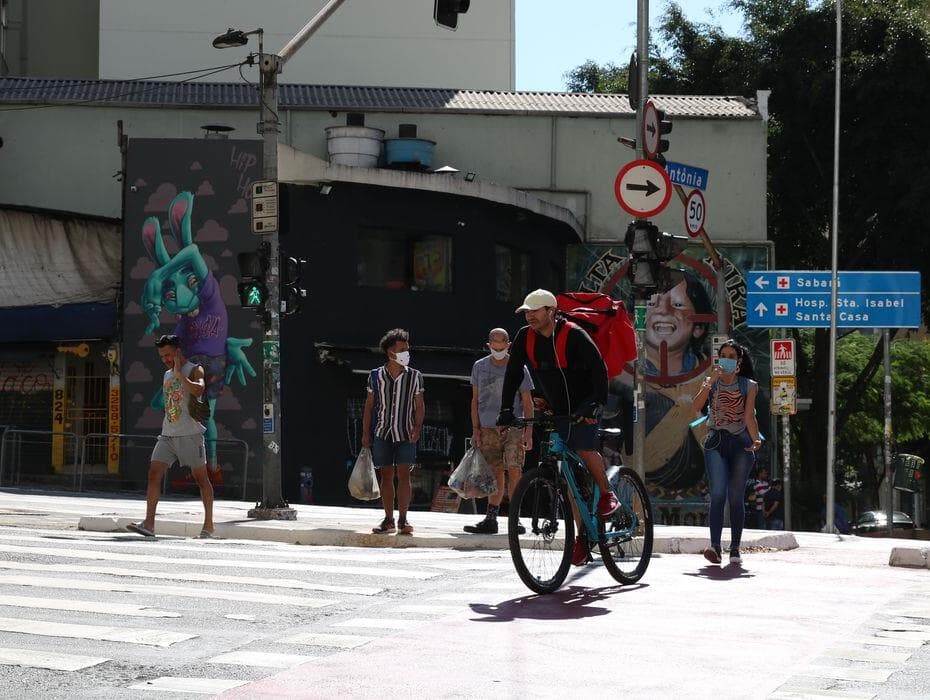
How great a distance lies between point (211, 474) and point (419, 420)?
1170 centimetres

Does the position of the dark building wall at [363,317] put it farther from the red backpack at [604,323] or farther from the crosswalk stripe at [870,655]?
the crosswalk stripe at [870,655]

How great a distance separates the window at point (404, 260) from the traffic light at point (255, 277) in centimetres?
990

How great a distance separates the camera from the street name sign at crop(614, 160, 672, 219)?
1421 cm

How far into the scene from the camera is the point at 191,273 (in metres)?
25.9

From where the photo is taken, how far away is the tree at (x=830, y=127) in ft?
124

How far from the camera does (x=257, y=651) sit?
7.42 m

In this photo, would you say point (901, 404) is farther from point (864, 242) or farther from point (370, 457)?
point (370, 457)

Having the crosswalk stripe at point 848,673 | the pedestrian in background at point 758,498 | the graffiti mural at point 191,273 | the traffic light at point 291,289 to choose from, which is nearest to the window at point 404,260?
the graffiti mural at point 191,273

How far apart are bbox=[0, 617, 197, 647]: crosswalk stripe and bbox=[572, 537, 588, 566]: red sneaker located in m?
2.98

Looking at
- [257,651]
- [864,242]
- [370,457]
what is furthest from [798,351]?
→ [257,651]

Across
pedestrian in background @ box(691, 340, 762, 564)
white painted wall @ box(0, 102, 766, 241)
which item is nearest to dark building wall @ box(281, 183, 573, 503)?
white painted wall @ box(0, 102, 766, 241)

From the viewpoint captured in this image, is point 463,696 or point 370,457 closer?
point 463,696

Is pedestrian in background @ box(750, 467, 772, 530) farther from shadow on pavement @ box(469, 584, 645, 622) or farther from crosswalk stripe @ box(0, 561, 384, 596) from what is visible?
crosswalk stripe @ box(0, 561, 384, 596)

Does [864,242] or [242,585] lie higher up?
[864,242]
